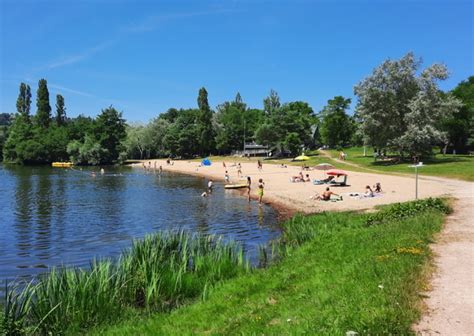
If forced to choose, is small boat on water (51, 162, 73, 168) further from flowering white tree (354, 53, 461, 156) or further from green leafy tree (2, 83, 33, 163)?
flowering white tree (354, 53, 461, 156)

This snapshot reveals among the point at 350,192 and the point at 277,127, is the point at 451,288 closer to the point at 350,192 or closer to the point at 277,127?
the point at 350,192

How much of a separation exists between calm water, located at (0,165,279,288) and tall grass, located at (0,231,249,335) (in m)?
4.88

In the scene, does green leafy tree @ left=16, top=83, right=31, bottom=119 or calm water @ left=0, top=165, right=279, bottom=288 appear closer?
calm water @ left=0, top=165, right=279, bottom=288

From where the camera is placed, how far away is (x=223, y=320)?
9.45 meters

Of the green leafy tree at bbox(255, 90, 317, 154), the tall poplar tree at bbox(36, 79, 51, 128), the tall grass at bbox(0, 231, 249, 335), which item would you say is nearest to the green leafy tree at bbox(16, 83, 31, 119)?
the tall poplar tree at bbox(36, 79, 51, 128)

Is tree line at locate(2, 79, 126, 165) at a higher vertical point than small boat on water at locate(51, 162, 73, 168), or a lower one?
higher

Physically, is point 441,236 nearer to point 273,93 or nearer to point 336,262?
point 336,262

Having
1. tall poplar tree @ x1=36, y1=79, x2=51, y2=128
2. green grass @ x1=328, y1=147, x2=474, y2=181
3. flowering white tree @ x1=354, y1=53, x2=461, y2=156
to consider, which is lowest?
green grass @ x1=328, y1=147, x2=474, y2=181

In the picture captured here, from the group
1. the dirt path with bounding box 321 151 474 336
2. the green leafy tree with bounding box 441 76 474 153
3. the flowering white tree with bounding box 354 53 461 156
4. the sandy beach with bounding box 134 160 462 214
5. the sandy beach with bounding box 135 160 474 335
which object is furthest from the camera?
the green leafy tree with bounding box 441 76 474 153

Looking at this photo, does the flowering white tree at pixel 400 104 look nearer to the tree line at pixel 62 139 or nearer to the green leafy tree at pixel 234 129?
the green leafy tree at pixel 234 129

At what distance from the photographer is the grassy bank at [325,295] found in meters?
7.96

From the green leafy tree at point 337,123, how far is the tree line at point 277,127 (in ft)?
0.88

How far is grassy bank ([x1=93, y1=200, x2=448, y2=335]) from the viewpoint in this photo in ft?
26.1

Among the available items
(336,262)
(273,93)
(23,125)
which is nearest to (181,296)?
(336,262)
